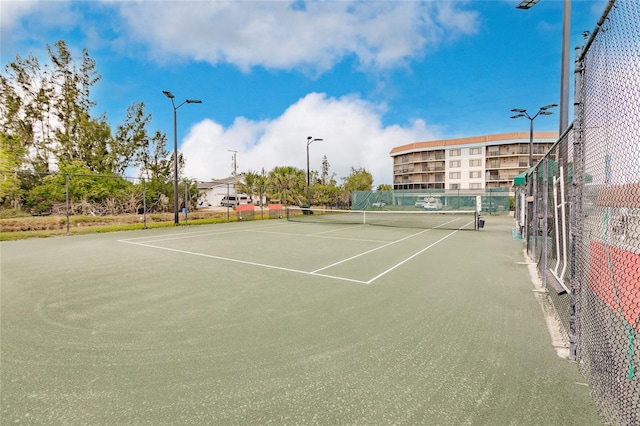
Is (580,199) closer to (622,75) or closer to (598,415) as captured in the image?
(622,75)

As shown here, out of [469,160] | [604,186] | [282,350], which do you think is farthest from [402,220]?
[469,160]

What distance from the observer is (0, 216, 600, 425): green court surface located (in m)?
2.39

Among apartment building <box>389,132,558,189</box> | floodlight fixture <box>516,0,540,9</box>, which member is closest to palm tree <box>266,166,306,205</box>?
floodlight fixture <box>516,0,540,9</box>

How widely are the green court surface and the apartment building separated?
218ft

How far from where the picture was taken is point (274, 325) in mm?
4027

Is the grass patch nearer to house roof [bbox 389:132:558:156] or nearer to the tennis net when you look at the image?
the tennis net

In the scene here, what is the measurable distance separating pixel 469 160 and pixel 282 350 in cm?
7306

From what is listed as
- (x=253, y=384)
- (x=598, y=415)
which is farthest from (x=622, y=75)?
(x=253, y=384)

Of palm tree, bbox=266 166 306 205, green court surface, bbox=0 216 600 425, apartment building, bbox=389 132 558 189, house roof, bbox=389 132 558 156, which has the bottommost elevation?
green court surface, bbox=0 216 600 425

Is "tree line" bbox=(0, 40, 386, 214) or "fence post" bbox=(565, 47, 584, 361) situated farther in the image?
"tree line" bbox=(0, 40, 386, 214)

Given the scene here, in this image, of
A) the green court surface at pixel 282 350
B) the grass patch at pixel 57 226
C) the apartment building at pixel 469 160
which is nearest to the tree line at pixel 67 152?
the grass patch at pixel 57 226

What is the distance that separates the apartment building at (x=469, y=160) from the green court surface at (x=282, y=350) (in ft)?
218

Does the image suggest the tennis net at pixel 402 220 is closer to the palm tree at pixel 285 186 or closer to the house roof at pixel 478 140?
the palm tree at pixel 285 186

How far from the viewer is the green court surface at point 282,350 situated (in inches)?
94.1
